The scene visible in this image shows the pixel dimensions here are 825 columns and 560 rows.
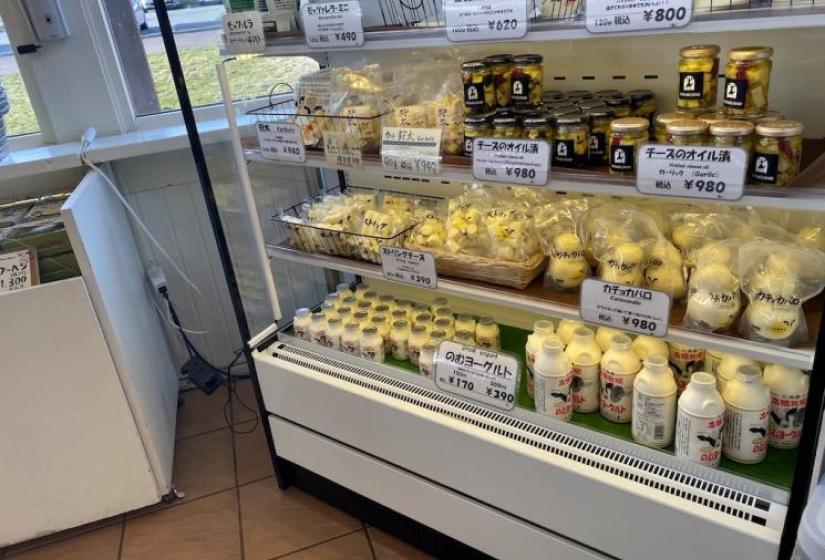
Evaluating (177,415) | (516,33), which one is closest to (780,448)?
(516,33)

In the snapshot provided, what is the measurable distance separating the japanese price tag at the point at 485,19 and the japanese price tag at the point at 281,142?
0.53m

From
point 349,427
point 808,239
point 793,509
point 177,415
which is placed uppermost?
point 808,239

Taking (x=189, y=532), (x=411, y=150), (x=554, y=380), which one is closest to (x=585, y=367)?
(x=554, y=380)

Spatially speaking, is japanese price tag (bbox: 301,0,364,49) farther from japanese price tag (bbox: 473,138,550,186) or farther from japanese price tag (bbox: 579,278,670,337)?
japanese price tag (bbox: 579,278,670,337)

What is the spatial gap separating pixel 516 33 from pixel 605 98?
0.31 meters

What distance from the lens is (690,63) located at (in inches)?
43.6

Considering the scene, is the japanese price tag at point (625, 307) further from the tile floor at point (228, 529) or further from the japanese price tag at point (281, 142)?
the tile floor at point (228, 529)

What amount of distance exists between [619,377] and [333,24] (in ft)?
3.24

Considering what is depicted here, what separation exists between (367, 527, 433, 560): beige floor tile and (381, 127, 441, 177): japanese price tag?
1.11m

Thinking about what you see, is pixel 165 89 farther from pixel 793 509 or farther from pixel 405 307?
pixel 793 509

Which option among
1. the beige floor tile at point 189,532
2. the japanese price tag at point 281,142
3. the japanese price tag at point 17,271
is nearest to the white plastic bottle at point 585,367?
the japanese price tag at point 281,142

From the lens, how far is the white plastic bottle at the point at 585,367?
56.1 inches

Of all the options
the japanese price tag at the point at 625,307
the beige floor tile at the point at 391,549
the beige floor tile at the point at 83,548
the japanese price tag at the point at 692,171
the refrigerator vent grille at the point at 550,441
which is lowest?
the beige floor tile at the point at 391,549

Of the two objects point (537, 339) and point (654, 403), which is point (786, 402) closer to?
point (654, 403)
